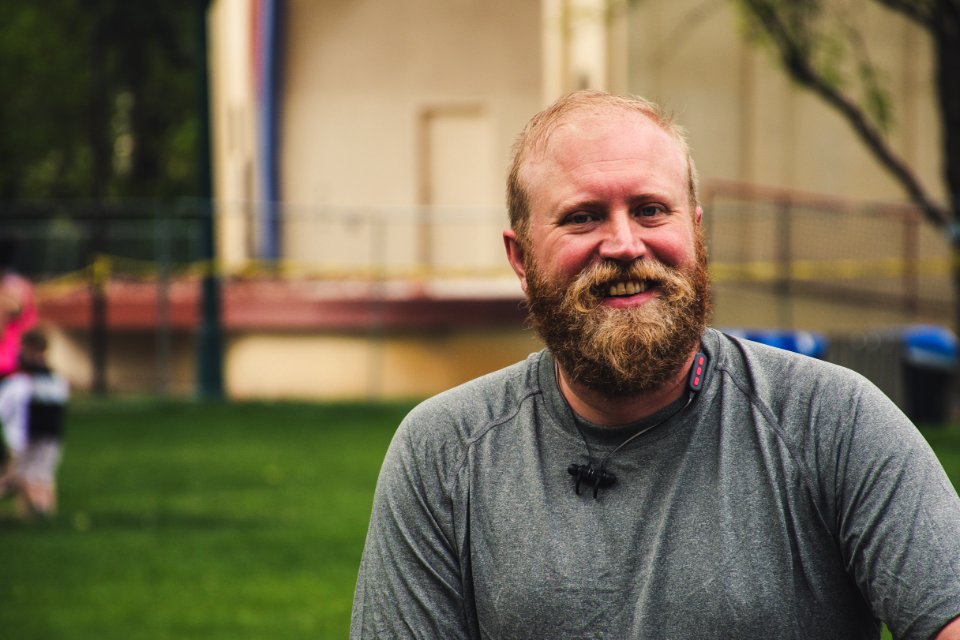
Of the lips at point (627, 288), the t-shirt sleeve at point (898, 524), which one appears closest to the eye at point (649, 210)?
the lips at point (627, 288)

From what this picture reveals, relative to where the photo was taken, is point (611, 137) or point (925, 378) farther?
point (925, 378)

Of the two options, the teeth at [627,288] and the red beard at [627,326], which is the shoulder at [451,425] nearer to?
the red beard at [627,326]

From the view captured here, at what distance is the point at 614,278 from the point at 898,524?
617 mm

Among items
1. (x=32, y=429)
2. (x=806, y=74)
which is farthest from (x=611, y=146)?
(x=806, y=74)

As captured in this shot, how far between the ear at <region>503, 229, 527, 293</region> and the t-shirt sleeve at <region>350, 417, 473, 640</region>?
335 mm

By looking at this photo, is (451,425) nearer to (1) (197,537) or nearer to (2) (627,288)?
(2) (627,288)

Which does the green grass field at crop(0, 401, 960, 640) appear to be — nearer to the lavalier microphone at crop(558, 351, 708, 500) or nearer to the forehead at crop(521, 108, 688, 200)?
the lavalier microphone at crop(558, 351, 708, 500)

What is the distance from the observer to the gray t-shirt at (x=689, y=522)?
7.69ft

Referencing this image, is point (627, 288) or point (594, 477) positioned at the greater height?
point (627, 288)

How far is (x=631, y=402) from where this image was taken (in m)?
2.58

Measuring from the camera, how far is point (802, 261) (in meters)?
19.3

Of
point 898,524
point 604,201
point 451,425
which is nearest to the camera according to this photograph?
point 898,524

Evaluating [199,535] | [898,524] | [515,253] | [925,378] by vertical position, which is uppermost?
[515,253]

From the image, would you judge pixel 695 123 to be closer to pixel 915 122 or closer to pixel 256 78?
pixel 915 122
